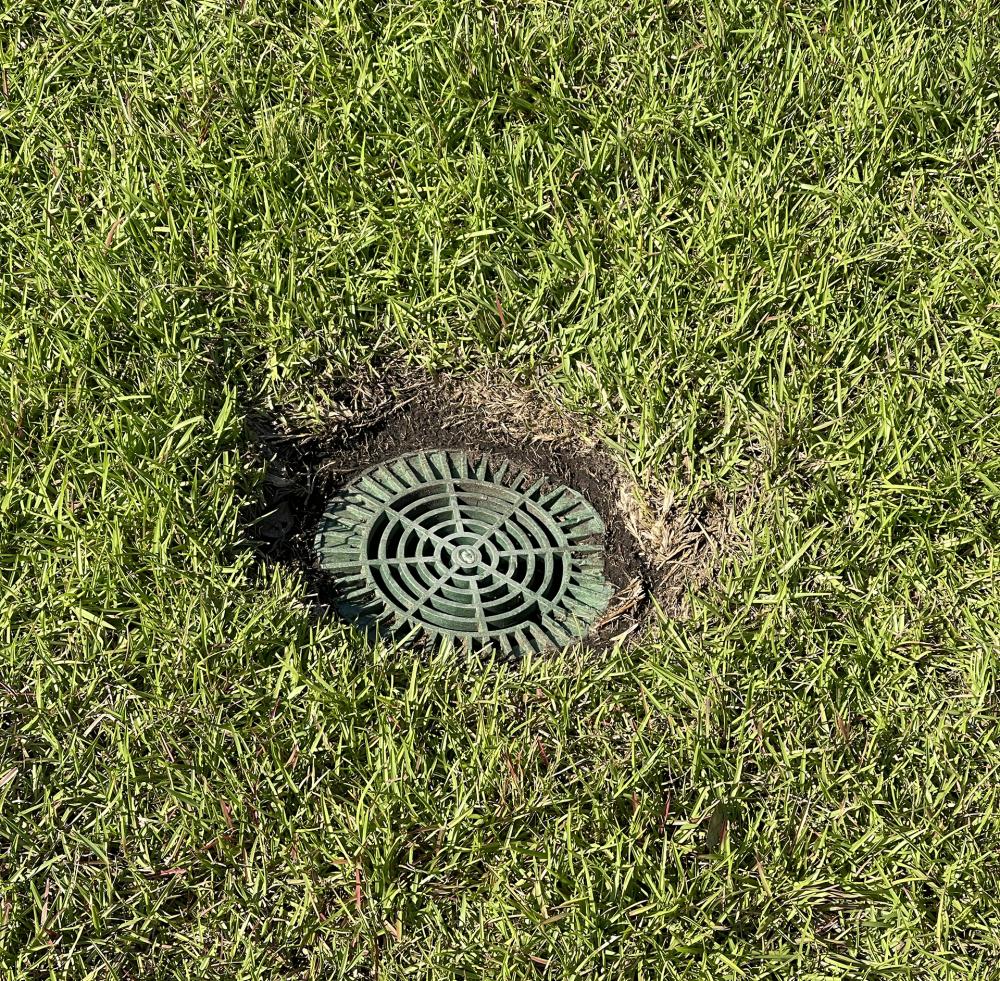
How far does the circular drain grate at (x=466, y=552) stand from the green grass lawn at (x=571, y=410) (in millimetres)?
123

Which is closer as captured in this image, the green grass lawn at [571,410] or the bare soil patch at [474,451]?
the green grass lawn at [571,410]

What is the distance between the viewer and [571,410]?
3.34m

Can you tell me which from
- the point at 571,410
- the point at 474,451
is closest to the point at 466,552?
the point at 474,451

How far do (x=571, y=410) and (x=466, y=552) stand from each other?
49 centimetres

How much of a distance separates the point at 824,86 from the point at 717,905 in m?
2.34

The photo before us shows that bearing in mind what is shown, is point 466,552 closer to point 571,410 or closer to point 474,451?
point 474,451

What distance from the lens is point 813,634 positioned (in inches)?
114

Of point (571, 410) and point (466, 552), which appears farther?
point (571, 410)

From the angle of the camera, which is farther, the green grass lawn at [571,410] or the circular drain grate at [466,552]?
the circular drain grate at [466,552]

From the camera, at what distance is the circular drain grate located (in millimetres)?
3008

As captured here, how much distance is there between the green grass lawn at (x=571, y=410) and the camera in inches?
99.7

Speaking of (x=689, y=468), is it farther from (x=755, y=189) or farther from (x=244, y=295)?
(x=244, y=295)

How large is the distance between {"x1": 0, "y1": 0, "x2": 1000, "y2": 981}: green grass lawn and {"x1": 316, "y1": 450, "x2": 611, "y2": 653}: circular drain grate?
0.12 meters

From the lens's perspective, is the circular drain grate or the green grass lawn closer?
the green grass lawn
